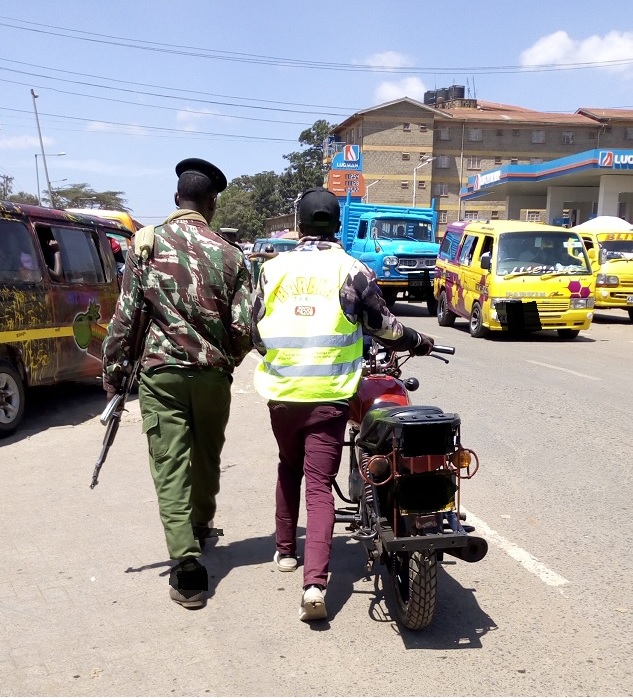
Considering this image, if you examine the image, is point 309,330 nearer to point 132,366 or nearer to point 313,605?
point 132,366

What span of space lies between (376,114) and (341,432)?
70.7 m

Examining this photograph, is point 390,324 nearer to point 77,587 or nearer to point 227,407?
point 227,407

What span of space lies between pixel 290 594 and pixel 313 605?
19.1 inches

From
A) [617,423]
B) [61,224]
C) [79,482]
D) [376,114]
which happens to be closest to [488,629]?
[79,482]

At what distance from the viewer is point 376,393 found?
3838 mm

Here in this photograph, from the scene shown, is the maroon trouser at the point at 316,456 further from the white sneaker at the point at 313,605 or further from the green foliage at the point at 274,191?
the green foliage at the point at 274,191

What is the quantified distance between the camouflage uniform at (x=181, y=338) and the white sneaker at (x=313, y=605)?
618 mm

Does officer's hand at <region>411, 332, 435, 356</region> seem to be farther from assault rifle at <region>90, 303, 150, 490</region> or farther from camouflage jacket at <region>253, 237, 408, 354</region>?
assault rifle at <region>90, 303, 150, 490</region>

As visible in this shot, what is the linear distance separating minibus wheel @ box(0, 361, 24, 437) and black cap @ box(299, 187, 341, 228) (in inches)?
174

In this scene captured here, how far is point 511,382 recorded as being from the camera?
9.66m

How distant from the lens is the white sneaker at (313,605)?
3.37 metres

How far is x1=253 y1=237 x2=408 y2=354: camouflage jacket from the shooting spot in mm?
3506

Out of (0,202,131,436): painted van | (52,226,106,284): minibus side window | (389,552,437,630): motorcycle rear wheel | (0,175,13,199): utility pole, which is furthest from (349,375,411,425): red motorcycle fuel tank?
(0,175,13,199): utility pole

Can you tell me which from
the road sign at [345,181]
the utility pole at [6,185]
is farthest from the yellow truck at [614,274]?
Result: the utility pole at [6,185]
